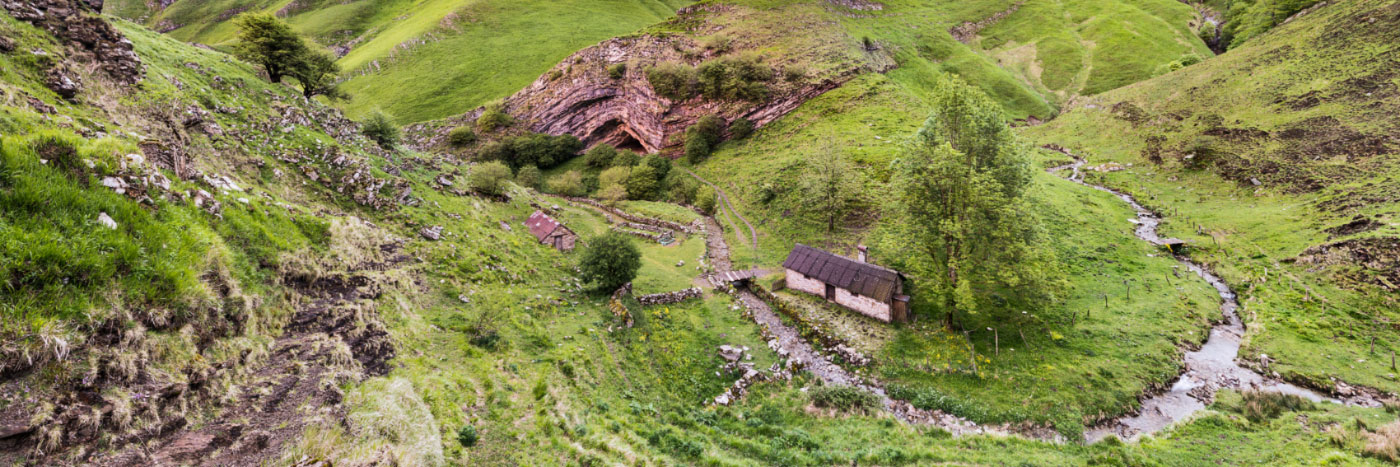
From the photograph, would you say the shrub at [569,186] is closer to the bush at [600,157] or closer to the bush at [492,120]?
the bush at [600,157]

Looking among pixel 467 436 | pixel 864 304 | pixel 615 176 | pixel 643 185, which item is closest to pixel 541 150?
pixel 615 176

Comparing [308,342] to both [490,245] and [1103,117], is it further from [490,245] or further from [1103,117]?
[1103,117]

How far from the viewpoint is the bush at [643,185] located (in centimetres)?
6069

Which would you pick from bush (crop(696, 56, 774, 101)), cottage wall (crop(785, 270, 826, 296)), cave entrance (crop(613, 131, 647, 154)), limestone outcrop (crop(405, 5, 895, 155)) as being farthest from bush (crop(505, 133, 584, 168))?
cottage wall (crop(785, 270, 826, 296))

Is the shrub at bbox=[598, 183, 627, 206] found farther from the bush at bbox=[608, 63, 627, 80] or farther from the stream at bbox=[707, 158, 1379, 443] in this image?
the stream at bbox=[707, 158, 1379, 443]

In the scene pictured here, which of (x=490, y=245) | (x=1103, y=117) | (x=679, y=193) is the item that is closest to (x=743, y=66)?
(x=679, y=193)

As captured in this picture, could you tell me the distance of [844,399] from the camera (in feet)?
64.6

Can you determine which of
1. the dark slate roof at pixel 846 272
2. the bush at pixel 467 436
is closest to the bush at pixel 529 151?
the dark slate roof at pixel 846 272

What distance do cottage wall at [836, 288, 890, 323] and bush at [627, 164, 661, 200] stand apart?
1430 inches

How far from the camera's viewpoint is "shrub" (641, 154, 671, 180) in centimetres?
6369

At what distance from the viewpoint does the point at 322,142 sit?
24688mm

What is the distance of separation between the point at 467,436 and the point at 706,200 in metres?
41.2

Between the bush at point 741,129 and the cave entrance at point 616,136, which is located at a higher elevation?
the bush at point 741,129

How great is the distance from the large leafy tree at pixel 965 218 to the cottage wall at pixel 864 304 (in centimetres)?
269
